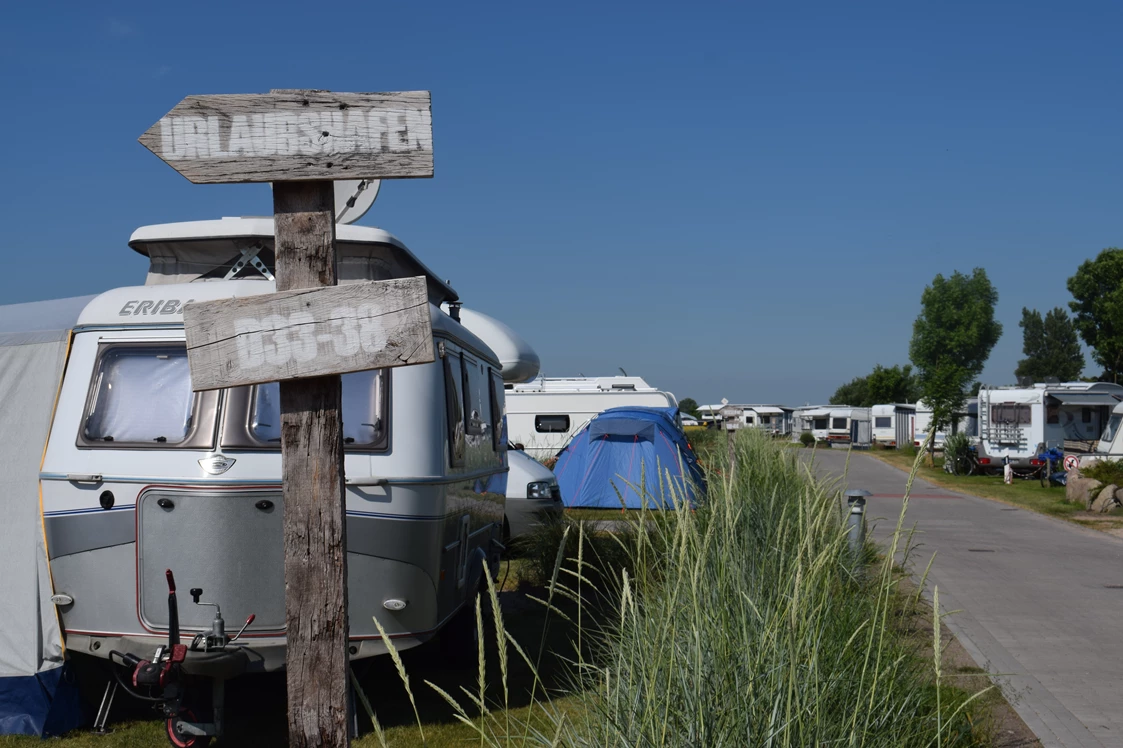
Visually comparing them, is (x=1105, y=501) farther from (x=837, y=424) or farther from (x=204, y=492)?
(x=837, y=424)

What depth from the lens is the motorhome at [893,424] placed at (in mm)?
52781

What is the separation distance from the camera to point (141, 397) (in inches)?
224

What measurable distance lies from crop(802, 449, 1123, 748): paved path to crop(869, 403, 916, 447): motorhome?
117 ft

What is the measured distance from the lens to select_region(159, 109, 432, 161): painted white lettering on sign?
3.23 m

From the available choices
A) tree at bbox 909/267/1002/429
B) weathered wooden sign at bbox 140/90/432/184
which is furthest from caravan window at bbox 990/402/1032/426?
tree at bbox 909/267/1002/429

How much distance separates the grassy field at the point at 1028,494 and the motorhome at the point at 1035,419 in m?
0.89

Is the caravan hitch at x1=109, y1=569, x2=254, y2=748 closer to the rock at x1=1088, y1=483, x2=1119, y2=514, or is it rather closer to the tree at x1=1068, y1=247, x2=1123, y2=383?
the rock at x1=1088, y1=483, x2=1119, y2=514

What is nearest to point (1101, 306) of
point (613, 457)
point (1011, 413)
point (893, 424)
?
point (893, 424)

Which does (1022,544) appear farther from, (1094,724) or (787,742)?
(787,742)

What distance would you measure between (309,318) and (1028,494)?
76.1 feet

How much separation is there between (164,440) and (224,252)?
1870mm

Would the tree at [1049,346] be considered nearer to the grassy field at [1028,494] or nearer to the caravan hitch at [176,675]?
the grassy field at [1028,494]

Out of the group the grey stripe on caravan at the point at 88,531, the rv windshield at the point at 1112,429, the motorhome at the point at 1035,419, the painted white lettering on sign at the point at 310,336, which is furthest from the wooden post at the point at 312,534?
the motorhome at the point at 1035,419

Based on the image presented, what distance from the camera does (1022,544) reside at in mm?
14258
